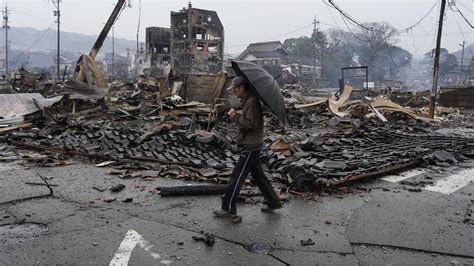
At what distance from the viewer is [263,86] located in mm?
4500

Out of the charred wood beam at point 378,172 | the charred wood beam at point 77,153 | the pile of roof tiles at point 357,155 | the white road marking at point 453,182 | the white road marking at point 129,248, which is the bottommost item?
the white road marking at point 129,248

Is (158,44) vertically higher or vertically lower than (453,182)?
higher

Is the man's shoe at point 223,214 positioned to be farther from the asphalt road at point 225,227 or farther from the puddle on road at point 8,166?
the puddle on road at point 8,166

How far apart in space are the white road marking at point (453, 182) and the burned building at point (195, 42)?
136 ft

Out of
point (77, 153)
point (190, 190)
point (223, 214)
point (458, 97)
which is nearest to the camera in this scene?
point (223, 214)

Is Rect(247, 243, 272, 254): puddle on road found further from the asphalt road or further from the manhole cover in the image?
the manhole cover

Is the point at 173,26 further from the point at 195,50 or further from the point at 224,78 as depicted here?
the point at 224,78

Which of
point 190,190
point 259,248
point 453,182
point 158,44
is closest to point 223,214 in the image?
point 259,248

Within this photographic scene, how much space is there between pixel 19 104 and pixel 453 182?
1292 centimetres

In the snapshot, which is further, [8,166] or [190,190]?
[8,166]

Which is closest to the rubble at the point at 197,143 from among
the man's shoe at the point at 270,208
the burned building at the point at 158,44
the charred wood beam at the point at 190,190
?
the charred wood beam at the point at 190,190

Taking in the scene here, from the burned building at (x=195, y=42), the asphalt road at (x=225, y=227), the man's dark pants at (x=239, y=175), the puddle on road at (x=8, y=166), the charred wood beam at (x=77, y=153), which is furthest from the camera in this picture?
the burned building at (x=195, y=42)

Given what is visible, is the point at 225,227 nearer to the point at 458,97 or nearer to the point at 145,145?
the point at 145,145

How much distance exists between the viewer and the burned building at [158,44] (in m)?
54.0
